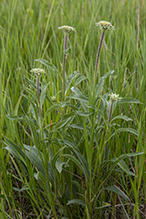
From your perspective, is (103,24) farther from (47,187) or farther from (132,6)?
(132,6)

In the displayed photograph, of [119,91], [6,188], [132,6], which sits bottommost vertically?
[6,188]

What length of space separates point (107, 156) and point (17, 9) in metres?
1.83

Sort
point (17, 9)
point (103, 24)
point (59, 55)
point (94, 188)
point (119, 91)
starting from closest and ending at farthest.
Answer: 1. point (103, 24)
2. point (94, 188)
3. point (119, 91)
4. point (59, 55)
5. point (17, 9)

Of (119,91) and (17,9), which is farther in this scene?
(17,9)

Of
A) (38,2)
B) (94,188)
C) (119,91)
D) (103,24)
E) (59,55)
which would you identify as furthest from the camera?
(38,2)

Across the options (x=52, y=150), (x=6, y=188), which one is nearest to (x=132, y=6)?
(x=52, y=150)

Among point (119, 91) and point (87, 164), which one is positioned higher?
point (119, 91)

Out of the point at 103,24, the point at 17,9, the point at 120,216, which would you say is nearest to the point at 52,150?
the point at 120,216

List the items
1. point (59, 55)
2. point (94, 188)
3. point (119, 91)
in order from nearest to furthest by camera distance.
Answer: point (94, 188) → point (119, 91) → point (59, 55)

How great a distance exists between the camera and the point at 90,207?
822 millimetres

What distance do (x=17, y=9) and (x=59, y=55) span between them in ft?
3.25

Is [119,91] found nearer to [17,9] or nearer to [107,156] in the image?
[107,156]

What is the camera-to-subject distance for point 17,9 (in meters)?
2.17

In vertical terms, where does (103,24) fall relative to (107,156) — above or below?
above
